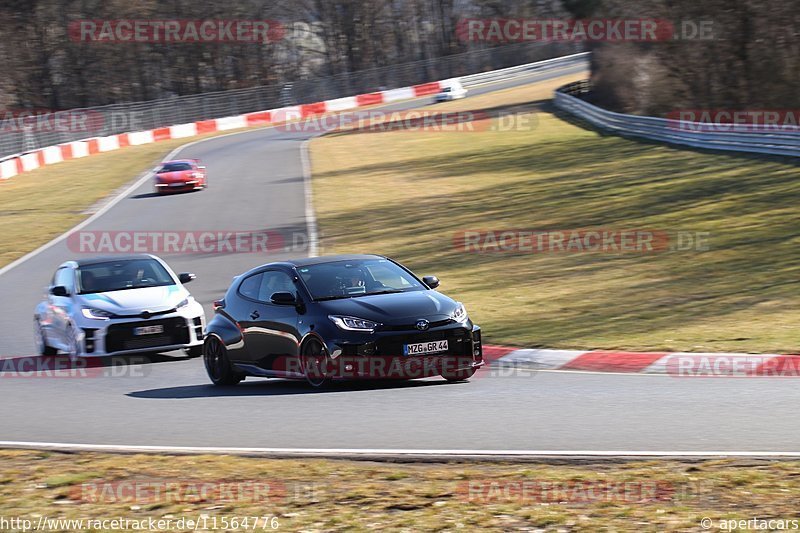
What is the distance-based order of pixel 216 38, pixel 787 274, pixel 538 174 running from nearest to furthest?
→ pixel 787 274
pixel 538 174
pixel 216 38

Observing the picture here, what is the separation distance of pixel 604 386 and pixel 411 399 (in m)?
1.95

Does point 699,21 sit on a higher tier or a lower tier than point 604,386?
higher

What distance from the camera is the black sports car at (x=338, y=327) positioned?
11.3 meters

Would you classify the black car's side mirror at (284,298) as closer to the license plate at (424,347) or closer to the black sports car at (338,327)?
the black sports car at (338,327)

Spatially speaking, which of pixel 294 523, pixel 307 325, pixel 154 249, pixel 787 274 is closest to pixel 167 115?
pixel 154 249

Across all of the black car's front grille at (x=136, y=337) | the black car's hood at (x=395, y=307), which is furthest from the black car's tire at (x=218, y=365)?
the black car's front grille at (x=136, y=337)

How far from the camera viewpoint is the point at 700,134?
121 feet

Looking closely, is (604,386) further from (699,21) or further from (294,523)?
(699,21)

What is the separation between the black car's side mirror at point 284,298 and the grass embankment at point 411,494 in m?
3.96

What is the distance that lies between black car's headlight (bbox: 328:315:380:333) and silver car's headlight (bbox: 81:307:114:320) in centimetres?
477

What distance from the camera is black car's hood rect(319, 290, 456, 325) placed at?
1141cm

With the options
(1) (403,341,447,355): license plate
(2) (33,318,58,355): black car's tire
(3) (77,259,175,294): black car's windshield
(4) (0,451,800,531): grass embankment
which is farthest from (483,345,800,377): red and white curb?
(2) (33,318,58,355): black car's tire

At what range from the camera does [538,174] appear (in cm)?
3569

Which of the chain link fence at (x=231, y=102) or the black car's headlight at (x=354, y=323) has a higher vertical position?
Result: the chain link fence at (x=231, y=102)
